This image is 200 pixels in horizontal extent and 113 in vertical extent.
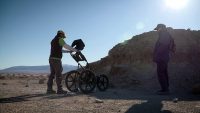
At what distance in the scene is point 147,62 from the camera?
2155 centimetres

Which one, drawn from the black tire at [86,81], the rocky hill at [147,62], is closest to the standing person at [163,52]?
the black tire at [86,81]

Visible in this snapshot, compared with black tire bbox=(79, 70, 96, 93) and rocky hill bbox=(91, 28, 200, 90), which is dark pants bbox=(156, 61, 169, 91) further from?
rocky hill bbox=(91, 28, 200, 90)

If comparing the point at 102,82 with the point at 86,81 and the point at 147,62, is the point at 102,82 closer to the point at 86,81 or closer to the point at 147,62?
the point at 86,81

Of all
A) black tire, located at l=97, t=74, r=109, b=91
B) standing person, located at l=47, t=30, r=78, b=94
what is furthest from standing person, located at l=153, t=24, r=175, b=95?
standing person, located at l=47, t=30, r=78, b=94

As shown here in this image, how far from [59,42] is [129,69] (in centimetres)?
1067

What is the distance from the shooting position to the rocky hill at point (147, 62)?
17.2 meters

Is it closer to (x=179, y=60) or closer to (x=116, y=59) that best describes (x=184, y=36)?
(x=179, y=60)

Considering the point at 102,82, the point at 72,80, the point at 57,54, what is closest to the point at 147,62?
the point at 102,82

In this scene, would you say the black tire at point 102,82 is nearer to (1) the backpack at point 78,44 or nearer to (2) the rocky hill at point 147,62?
(1) the backpack at point 78,44

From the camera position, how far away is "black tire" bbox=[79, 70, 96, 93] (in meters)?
11.4

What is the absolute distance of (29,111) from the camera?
20.8ft

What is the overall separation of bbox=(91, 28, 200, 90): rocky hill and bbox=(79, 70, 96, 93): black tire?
16.1 feet

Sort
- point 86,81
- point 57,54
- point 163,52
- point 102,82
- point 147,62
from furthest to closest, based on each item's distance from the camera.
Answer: point 147,62 < point 102,82 < point 163,52 < point 86,81 < point 57,54

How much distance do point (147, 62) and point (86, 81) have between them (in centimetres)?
1077
